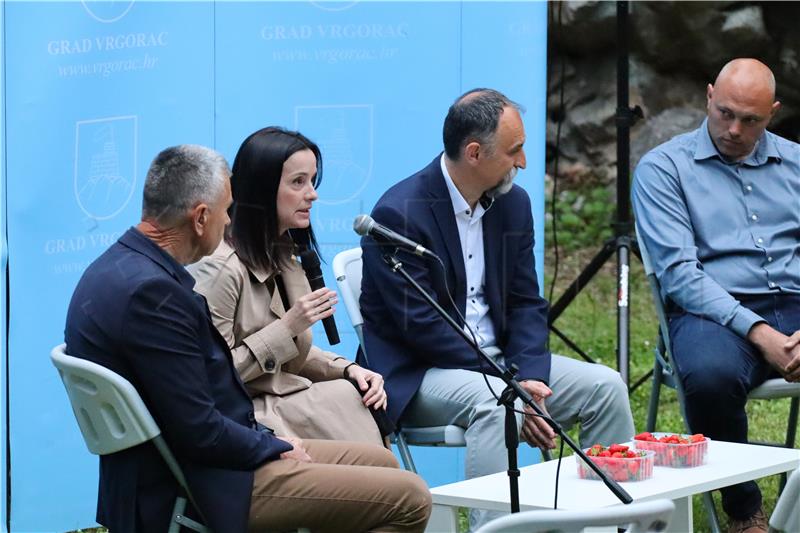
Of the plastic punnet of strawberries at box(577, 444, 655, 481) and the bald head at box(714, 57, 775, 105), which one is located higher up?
the bald head at box(714, 57, 775, 105)

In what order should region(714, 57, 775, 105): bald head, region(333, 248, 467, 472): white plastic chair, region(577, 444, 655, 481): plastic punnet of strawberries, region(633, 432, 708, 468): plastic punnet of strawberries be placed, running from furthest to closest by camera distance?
region(714, 57, 775, 105): bald head, region(333, 248, 467, 472): white plastic chair, region(633, 432, 708, 468): plastic punnet of strawberries, region(577, 444, 655, 481): plastic punnet of strawberries

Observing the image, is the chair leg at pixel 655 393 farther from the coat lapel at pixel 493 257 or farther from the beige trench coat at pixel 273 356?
the beige trench coat at pixel 273 356

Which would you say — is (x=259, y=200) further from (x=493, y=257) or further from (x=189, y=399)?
(x=189, y=399)

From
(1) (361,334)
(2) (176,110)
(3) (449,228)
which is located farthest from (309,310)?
(2) (176,110)

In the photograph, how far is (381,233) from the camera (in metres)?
3.36

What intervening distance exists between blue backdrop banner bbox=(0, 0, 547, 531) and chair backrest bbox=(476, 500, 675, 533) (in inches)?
118

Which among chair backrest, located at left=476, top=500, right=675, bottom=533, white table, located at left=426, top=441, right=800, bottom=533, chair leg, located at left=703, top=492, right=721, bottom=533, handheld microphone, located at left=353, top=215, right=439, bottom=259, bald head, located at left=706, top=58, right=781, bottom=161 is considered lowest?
chair leg, located at left=703, top=492, right=721, bottom=533

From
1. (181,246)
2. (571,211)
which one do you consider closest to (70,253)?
(181,246)

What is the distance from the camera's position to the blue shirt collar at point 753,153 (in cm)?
513

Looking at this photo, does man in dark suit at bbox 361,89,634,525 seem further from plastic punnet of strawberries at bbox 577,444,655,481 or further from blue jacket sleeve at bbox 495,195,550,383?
plastic punnet of strawberries at bbox 577,444,655,481

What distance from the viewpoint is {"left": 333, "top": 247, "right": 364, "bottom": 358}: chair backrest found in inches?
180

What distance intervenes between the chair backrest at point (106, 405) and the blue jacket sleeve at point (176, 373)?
0.19 ft

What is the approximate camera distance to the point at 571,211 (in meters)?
9.70

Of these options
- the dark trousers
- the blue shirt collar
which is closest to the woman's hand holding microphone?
the dark trousers
